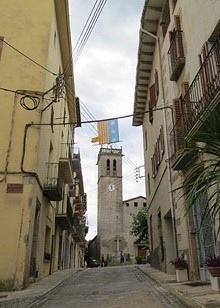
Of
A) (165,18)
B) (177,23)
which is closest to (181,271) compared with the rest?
(177,23)

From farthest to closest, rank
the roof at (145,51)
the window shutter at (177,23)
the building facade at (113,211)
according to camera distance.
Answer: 1. the building facade at (113,211)
2. the roof at (145,51)
3. the window shutter at (177,23)

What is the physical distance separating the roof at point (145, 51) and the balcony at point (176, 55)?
7.56ft

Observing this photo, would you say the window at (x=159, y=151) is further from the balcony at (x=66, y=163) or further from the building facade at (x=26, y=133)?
the balcony at (x=66, y=163)

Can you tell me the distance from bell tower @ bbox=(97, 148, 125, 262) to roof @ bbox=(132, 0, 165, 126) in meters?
39.7

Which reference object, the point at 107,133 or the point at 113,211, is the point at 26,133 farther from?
the point at 113,211

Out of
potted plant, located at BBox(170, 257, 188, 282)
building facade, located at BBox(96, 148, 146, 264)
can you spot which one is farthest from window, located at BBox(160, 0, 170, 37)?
building facade, located at BBox(96, 148, 146, 264)

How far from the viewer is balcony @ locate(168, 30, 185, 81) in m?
11.1

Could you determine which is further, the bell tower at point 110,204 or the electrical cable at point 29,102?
the bell tower at point 110,204

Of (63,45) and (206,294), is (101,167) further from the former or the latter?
(206,294)

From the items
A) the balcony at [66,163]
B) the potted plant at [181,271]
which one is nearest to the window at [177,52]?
the potted plant at [181,271]

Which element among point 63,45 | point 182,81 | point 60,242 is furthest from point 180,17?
point 60,242

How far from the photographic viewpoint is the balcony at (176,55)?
11076 mm

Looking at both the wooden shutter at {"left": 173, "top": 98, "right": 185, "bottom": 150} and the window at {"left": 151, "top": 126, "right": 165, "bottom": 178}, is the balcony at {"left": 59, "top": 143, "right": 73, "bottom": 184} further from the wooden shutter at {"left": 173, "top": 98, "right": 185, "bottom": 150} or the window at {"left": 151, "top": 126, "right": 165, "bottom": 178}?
the wooden shutter at {"left": 173, "top": 98, "right": 185, "bottom": 150}

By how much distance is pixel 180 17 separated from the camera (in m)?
11.9
